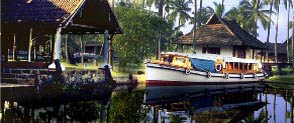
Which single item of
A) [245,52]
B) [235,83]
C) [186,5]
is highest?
[186,5]

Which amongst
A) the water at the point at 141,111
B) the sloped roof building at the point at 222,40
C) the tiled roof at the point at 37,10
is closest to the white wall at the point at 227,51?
the sloped roof building at the point at 222,40

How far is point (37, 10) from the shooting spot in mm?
21141

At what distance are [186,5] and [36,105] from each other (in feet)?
191

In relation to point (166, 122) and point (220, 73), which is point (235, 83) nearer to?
point (220, 73)

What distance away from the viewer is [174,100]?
65.3 feet

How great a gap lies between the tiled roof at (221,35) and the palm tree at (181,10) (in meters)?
25.6

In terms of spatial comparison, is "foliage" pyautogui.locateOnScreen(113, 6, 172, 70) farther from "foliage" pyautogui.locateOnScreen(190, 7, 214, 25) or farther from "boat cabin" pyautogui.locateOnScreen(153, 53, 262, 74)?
"foliage" pyautogui.locateOnScreen(190, 7, 214, 25)

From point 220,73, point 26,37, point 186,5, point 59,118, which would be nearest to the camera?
point 59,118

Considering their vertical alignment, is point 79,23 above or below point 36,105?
above

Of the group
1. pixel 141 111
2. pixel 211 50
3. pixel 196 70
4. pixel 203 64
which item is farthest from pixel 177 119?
pixel 211 50

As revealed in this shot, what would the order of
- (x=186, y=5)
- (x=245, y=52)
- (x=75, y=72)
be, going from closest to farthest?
(x=75, y=72) < (x=245, y=52) < (x=186, y=5)

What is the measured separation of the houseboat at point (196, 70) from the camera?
29906 mm

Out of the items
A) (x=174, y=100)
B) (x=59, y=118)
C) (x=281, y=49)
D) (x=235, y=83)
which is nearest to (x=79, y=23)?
(x=174, y=100)

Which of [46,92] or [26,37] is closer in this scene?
[46,92]
